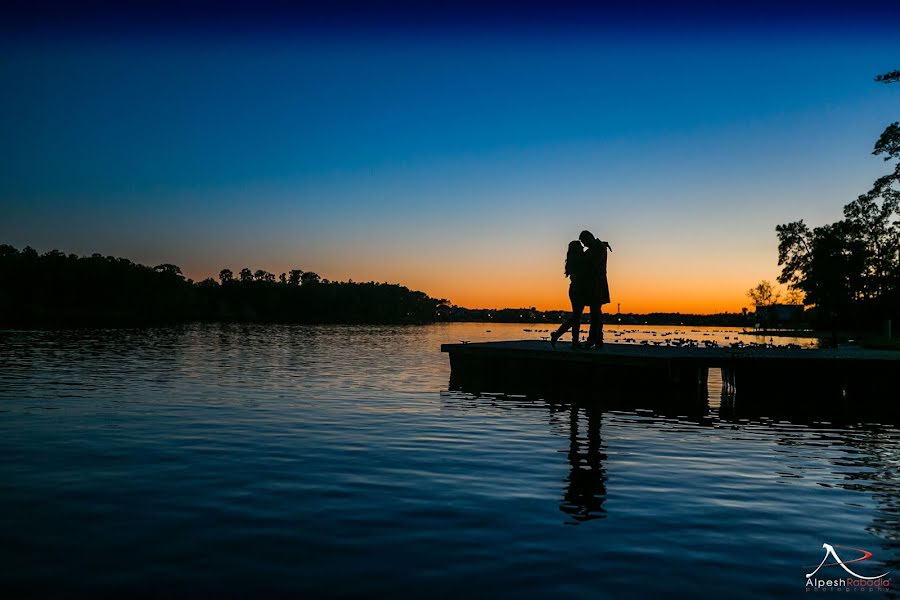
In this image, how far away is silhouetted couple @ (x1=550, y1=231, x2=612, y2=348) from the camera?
84.8 feet

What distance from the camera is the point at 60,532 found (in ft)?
27.6

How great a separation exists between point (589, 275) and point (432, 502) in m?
17.2

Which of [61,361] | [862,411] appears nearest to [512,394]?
[862,411]

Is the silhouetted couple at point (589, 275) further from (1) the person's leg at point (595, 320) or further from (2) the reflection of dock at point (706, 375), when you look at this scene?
(2) the reflection of dock at point (706, 375)

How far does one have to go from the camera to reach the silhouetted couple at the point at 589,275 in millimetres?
25844

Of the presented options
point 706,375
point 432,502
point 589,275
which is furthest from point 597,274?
point 432,502

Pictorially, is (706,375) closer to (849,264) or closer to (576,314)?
(576,314)

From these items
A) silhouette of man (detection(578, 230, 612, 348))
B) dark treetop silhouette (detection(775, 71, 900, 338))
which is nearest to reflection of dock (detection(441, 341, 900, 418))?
silhouette of man (detection(578, 230, 612, 348))

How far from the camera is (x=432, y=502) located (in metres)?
10.1

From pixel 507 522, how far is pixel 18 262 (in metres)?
198

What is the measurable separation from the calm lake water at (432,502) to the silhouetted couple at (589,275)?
6022 mm

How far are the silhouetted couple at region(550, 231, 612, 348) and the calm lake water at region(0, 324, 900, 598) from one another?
19.8 feet

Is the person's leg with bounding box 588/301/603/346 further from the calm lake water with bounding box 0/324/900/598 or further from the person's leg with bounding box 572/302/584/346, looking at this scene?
the calm lake water with bounding box 0/324/900/598

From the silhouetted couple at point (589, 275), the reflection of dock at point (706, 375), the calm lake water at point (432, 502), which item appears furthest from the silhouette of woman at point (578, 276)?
the calm lake water at point (432, 502)
